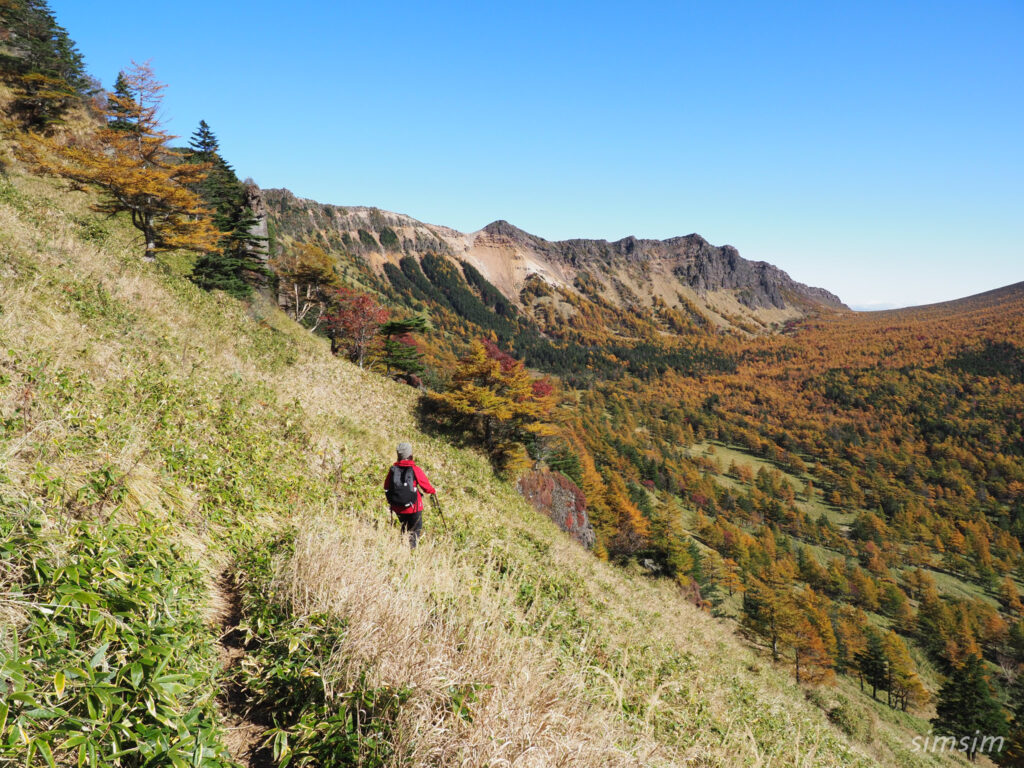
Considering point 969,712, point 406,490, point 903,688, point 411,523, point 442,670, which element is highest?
point 442,670

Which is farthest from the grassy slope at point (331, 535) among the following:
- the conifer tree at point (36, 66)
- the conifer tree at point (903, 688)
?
the conifer tree at point (903, 688)

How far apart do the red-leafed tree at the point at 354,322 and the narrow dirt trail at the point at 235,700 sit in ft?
102

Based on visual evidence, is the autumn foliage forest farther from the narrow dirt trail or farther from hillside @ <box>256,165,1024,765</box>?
the narrow dirt trail

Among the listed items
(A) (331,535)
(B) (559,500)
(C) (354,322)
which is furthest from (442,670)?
(C) (354,322)

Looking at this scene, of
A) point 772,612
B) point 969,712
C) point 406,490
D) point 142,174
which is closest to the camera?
point 406,490

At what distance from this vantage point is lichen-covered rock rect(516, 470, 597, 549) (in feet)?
96.2

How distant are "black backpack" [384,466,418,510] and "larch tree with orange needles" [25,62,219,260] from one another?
1978 cm

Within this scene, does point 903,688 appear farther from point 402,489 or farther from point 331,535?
point 331,535

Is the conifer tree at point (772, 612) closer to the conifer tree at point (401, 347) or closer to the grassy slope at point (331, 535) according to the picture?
the conifer tree at point (401, 347)

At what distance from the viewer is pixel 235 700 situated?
354cm

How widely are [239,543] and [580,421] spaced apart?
14859cm

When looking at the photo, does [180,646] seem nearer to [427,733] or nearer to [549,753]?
[427,733]

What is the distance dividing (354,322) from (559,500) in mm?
21491

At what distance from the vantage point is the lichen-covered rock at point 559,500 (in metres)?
29.3
